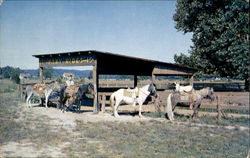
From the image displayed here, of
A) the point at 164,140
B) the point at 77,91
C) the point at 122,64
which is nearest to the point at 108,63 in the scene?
the point at 122,64

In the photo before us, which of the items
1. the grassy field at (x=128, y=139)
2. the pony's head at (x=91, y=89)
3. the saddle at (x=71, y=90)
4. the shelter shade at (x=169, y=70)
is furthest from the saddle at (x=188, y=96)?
the saddle at (x=71, y=90)

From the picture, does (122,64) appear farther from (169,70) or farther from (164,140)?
(164,140)

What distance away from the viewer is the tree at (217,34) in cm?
1512

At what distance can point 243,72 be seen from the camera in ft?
52.9

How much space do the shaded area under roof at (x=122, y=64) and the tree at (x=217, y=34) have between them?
282 cm

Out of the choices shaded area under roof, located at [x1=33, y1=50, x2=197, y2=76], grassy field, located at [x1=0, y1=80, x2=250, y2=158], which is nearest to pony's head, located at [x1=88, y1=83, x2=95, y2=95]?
shaded area under roof, located at [x1=33, y1=50, x2=197, y2=76]

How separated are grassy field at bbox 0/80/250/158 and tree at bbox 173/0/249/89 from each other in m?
7.02

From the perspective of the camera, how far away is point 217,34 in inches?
734

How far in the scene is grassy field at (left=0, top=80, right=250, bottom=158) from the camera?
20.5ft

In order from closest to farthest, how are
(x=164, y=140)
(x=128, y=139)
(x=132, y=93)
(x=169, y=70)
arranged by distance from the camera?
1. (x=164, y=140)
2. (x=128, y=139)
3. (x=132, y=93)
4. (x=169, y=70)

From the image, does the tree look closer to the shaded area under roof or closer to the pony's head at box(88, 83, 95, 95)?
the shaded area under roof

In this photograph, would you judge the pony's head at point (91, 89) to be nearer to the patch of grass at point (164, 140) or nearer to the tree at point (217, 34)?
the patch of grass at point (164, 140)

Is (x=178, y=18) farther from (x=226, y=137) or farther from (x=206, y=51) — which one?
(x=226, y=137)

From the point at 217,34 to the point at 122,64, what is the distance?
311 inches
